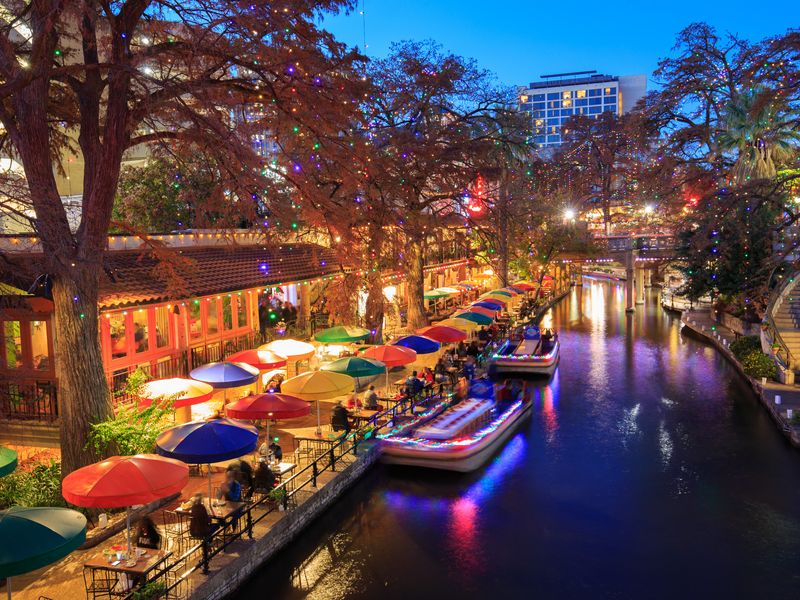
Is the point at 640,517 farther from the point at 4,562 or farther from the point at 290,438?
→ the point at 4,562

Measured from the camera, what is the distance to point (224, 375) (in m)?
18.2

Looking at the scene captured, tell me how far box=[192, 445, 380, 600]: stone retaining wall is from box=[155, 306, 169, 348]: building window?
23.7 feet

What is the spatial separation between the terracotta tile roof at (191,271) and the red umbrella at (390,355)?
3.06 metres

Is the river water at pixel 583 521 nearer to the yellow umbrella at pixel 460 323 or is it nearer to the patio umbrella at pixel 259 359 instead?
the patio umbrella at pixel 259 359

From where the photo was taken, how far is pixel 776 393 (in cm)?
2580

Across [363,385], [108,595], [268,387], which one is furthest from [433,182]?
[108,595]

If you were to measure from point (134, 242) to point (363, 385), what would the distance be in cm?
988

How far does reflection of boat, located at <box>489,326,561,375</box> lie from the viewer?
3325 centimetres

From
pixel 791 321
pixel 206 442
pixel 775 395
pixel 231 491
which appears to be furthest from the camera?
pixel 791 321

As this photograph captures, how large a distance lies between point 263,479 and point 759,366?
2318cm

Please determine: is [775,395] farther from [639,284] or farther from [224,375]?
[639,284]

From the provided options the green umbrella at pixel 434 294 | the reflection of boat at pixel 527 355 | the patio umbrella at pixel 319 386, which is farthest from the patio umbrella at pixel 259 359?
the green umbrella at pixel 434 294

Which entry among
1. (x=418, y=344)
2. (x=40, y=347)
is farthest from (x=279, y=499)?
(x=418, y=344)

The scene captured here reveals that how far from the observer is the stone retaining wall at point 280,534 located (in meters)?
11.6
